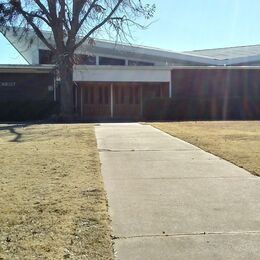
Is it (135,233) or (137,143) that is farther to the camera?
(137,143)

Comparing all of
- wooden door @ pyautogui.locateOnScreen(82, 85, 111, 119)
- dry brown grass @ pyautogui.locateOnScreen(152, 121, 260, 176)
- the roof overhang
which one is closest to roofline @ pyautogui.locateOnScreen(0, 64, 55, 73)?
the roof overhang

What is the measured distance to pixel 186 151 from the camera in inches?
476

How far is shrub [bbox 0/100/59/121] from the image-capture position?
29969mm

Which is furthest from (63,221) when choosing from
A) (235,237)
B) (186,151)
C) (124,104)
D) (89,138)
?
(124,104)

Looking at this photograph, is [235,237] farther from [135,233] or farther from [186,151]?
[186,151]

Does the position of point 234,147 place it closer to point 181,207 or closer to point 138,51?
point 181,207

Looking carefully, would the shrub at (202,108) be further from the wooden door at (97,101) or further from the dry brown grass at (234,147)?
the dry brown grass at (234,147)

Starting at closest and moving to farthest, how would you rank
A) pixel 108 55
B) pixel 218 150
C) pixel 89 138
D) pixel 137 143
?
pixel 218 150
pixel 137 143
pixel 89 138
pixel 108 55

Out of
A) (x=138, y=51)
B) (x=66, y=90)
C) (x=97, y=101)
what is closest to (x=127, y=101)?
(x=97, y=101)

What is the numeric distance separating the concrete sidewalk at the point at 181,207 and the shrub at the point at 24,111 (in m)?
19.7

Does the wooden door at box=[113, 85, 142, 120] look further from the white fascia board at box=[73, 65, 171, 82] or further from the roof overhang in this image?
the roof overhang

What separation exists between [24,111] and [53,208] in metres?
24.6

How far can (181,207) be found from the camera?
6324 millimetres

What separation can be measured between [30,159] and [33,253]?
6.07m
